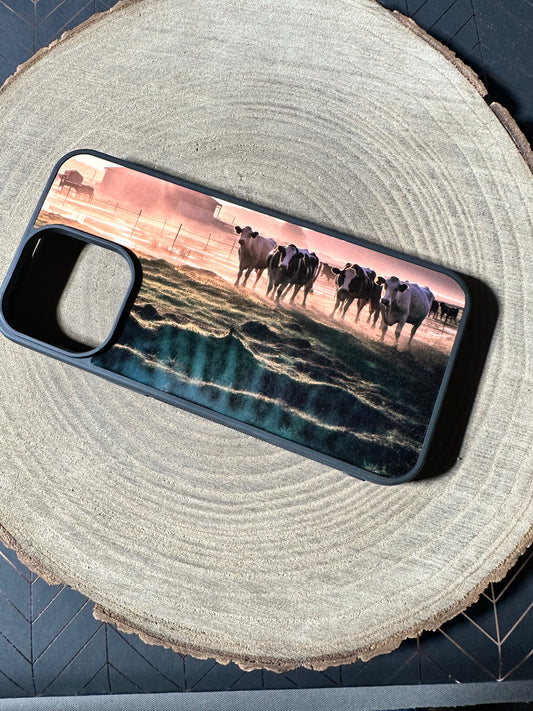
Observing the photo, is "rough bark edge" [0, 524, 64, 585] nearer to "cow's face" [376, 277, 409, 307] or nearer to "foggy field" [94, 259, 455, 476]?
"foggy field" [94, 259, 455, 476]

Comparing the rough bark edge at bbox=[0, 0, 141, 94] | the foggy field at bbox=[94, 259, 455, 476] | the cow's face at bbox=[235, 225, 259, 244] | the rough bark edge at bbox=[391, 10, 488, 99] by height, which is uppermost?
the rough bark edge at bbox=[391, 10, 488, 99]

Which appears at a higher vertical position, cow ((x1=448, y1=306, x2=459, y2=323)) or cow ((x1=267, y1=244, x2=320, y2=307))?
cow ((x1=448, y1=306, x2=459, y2=323))

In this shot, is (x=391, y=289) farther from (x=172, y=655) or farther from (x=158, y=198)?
(x=172, y=655)

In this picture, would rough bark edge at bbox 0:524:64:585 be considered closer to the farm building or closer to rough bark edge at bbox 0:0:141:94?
the farm building

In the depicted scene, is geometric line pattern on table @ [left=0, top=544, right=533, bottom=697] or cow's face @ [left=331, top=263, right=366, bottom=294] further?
geometric line pattern on table @ [left=0, top=544, right=533, bottom=697]

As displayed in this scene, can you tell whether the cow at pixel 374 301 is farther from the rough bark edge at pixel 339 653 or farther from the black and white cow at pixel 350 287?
the rough bark edge at pixel 339 653

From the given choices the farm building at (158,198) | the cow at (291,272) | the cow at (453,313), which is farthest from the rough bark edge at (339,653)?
the farm building at (158,198)

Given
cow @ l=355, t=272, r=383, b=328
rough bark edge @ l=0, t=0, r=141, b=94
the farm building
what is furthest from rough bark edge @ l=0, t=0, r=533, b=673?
rough bark edge @ l=0, t=0, r=141, b=94
